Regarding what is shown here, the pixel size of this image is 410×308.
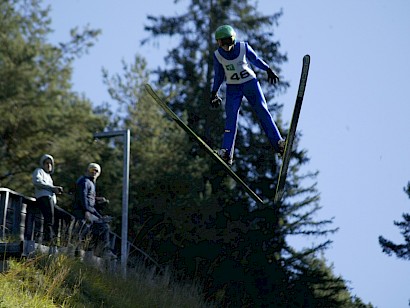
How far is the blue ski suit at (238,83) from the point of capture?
1217cm

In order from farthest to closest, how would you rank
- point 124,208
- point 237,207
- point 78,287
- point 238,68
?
point 237,207 < point 124,208 < point 78,287 < point 238,68

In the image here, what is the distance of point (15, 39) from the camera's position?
28.2 m

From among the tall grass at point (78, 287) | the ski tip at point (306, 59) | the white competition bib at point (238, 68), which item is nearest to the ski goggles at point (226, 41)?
the white competition bib at point (238, 68)

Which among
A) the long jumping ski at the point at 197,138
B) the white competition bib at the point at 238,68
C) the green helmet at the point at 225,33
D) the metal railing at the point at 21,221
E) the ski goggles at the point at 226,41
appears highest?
the green helmet at the point at 225,33

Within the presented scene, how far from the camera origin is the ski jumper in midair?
12172mm

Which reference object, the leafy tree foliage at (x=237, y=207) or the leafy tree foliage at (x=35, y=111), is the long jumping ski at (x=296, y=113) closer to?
the leafy tree foliage at (x=237, y=207)

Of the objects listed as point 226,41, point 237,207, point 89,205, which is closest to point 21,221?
point 89,205

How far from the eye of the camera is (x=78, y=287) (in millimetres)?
13180

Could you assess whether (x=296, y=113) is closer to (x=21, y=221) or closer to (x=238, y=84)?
(x=238, y=84)

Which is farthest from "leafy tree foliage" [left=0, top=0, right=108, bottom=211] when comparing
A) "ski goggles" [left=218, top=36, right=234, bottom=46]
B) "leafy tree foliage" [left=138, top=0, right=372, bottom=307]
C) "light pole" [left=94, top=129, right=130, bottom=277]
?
"ski goggles" [left=218, top=36, right=234, bottom=46]

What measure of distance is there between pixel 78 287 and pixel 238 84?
10.9 ft

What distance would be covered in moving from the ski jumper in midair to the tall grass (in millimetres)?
2554

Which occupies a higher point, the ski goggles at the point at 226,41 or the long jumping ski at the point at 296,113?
the ski goggles at the point at 226,41

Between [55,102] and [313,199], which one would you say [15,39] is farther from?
[313,199]
